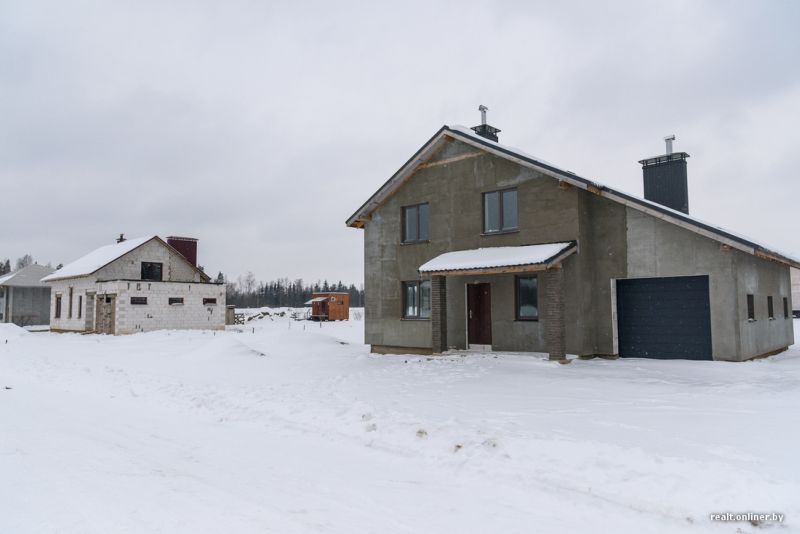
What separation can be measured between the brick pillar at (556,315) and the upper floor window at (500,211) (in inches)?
104

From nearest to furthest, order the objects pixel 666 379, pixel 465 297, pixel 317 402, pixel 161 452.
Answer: pixel 161 452
pixel 317 402
pixel 666 379
pixel 465 297

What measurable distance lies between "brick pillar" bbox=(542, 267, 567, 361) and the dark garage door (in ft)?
7.23

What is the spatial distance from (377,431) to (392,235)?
40.4 feet

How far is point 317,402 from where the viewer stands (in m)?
10.4

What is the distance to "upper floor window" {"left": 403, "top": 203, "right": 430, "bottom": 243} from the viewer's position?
64.1 feet

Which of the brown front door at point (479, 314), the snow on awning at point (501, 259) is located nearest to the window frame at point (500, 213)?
the snow on awning at point (501, 259)

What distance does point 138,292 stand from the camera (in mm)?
31703

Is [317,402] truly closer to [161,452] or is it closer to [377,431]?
[377,431]

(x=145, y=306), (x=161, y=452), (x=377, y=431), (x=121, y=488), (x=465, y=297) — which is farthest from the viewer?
(x=145, y=306)

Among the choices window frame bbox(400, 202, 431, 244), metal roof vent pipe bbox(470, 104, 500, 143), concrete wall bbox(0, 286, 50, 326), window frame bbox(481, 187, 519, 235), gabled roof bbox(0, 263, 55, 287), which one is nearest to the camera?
window frame bbox(481, 187, 519, 235)

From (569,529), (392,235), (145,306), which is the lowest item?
(569,529)

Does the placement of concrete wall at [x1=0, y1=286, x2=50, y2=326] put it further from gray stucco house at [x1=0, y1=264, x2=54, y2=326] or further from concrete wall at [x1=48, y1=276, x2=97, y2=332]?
concrete wall at [x1=48, y1=276, x2=97, y2=332]

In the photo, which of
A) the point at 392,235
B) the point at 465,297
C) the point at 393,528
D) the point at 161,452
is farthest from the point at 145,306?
the point at 393,528

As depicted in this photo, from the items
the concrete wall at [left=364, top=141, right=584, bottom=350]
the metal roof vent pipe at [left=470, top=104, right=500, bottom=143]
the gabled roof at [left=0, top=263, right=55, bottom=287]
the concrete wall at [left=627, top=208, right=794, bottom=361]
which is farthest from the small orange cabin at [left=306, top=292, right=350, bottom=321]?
the concrete wall at [left=627, top=208, right=794, bottom=361]
